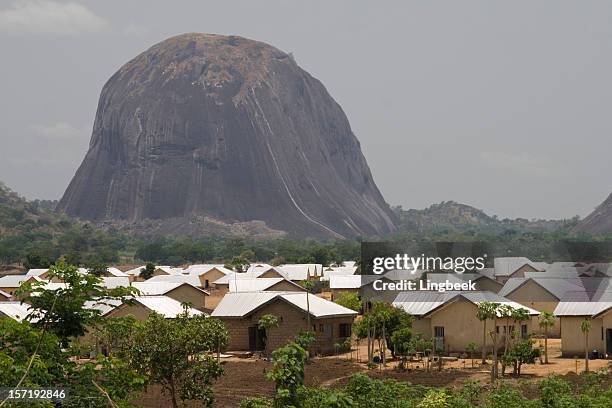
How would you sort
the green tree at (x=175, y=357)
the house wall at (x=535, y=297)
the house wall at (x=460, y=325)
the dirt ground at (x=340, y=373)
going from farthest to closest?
the house wall at (x=535, y=297)
the house wall at (x=460, y=325)
the dirt ground at (x=340, y=373)
the green tree at (x=175, y=357)

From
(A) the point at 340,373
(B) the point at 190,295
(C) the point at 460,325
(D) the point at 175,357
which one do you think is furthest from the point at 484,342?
(B) the point at 190,295

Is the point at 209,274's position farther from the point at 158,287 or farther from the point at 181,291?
the point at 158,287

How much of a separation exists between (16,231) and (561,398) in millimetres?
122214

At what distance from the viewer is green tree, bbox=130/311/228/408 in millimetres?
20641

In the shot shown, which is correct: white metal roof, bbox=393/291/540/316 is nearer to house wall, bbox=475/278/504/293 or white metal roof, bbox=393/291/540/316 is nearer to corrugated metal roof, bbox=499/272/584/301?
corrugated metal roof, bbox=499/272/584/301

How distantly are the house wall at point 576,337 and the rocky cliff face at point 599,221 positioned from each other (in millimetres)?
139980

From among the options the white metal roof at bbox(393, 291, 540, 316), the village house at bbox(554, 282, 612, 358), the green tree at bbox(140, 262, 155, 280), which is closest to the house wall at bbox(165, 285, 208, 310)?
the white metal roof at bbox(393, 291, 540, 316)

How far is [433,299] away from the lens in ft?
130

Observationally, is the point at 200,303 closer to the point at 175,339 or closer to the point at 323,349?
the point at 323,349

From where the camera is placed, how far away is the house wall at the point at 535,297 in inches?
1757

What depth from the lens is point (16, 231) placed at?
441 ft

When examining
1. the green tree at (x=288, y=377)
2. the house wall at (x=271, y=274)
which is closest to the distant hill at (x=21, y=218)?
the house wall at (x=271, y=274)

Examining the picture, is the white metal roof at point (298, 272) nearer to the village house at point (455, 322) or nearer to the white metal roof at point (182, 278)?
the white metal roof at point (182, 278)

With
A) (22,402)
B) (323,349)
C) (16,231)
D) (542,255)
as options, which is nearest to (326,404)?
(22,402)
